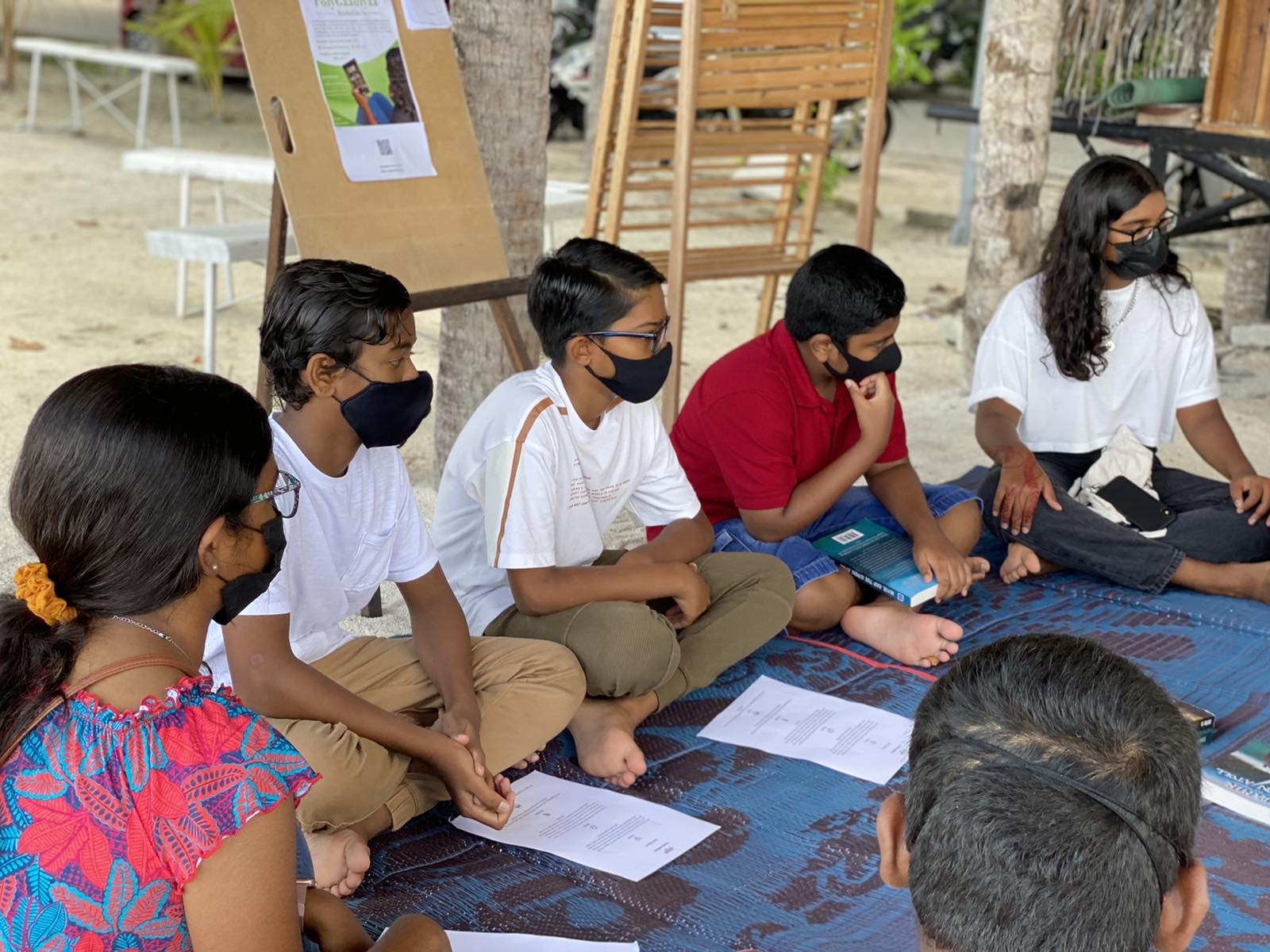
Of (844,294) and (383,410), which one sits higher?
(844,294)

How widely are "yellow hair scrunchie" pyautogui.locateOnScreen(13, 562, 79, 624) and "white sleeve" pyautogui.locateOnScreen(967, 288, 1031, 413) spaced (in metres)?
2.76

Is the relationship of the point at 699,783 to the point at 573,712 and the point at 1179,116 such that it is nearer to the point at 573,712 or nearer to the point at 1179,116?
the point at 573,712

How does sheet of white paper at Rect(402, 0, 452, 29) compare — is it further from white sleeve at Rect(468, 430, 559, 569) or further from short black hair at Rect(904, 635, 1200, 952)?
short black hair at Rect(904, 635, 1200, 952)

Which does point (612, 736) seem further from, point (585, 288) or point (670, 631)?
point (585, 288)

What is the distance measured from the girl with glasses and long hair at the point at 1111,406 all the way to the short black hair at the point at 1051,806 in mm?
2417

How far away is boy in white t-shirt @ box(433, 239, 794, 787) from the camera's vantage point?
2711 millimetres

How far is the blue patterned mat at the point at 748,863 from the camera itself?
86.3 inches

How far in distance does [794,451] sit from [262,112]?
1537mm

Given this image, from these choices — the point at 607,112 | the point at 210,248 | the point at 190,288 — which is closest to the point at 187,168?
the point at 190,288

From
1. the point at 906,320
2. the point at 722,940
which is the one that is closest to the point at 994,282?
the point at 906,320

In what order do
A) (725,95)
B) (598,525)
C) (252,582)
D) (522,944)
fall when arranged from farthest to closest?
(725,95) < (598,525) < (522,944) < (252,582)

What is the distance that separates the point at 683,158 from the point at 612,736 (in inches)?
87.6

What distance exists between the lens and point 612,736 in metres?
2.62

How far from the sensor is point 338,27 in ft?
11.5
